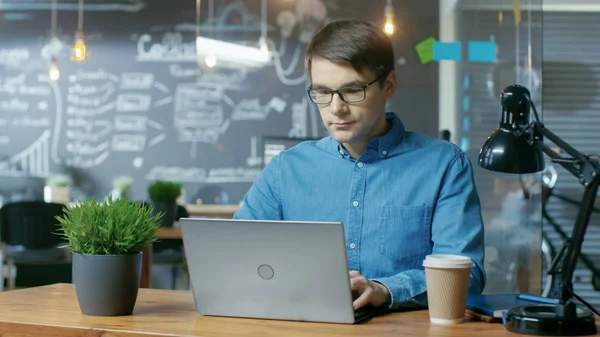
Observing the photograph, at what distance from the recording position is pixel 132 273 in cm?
160

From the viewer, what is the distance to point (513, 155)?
1.45 metres

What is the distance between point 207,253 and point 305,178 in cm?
59

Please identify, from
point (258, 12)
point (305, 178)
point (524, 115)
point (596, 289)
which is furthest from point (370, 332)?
point (258, 12)

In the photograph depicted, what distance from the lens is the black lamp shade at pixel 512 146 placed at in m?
1.44

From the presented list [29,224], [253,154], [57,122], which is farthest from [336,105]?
[57,122]

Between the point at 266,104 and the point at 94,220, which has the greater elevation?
the point at 266,104

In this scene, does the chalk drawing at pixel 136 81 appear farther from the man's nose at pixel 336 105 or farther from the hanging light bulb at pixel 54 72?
the man's nose at pixel 336 105

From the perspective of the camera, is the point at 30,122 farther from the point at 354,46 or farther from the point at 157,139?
the point at 354,46

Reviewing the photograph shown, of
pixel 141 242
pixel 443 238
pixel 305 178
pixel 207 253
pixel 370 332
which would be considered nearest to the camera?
pixel 370 332

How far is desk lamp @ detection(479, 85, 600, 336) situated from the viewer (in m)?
1.34

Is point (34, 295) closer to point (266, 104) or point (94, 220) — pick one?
point (94, 220)

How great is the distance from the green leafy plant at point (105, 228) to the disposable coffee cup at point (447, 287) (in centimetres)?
55

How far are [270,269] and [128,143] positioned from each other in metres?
4.75

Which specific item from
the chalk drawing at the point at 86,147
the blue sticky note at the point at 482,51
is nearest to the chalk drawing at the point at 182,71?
the chalk drawing at the point at 86,147
